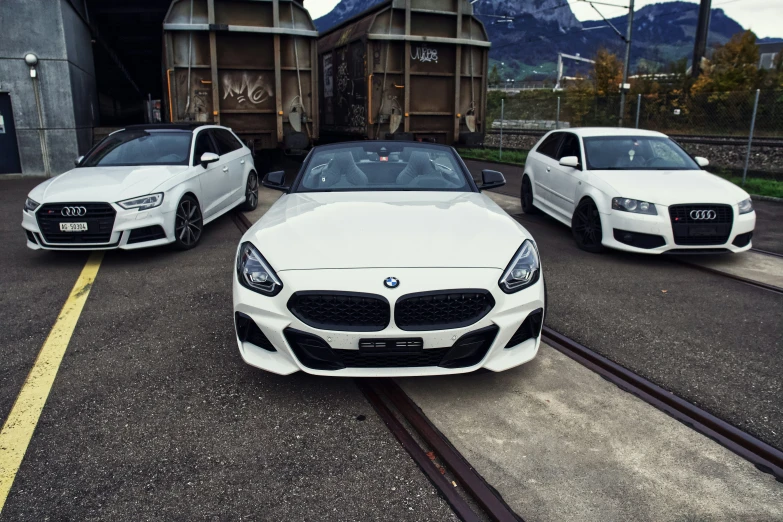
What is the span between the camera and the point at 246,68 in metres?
11.8

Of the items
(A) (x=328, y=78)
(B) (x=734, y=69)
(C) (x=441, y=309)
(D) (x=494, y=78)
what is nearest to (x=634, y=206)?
(C) (x=441, y=309)

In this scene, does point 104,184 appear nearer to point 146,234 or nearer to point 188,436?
point 146,234

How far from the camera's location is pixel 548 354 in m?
4.24

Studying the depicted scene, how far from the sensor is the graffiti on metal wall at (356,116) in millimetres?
12891

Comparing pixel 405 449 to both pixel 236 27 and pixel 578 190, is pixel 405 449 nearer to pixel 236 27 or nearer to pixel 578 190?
pixel 578 190

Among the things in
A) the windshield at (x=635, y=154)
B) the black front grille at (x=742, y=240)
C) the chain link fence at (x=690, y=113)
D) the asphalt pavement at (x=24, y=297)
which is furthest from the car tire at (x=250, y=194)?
the chain link fence at (x=690, y=113)

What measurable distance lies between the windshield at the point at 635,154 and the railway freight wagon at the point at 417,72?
16.3 ft

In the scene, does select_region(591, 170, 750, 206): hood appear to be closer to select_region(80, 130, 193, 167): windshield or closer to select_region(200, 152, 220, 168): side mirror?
select_region(200, 152, 220, 168): side mirror

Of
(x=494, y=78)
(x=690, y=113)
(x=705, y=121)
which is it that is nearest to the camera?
(x=705, y=121)

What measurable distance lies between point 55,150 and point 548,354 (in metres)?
15.1

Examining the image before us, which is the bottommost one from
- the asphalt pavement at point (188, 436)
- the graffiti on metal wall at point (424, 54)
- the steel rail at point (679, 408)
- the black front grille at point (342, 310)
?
the asphalt pavement at point (188, 436)

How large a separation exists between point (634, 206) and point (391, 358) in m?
4.50

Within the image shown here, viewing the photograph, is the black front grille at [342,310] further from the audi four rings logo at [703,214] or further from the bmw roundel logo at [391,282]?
the audi four rings logo at [703,214]

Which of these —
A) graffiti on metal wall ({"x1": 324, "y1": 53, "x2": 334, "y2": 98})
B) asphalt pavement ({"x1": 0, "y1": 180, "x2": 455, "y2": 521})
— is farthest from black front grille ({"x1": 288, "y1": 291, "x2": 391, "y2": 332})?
graffiti on metal wall ({"x1": 324, "y1": 53, "x2": 334, "y2": 98})
